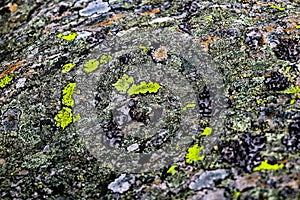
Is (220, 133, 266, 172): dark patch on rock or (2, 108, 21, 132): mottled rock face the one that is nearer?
(220, 133, 266, 172): dark patch on rock

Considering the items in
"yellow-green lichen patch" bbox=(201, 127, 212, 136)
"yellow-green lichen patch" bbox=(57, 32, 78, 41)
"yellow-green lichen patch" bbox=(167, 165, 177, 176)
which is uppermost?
"yellow-green lichen patch" bbox=(57, 32, 78, 41)

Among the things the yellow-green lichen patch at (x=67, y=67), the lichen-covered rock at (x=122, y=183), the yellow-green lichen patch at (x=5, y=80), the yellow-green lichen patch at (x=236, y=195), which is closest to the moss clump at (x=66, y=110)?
the yellow-green lichen patch at (x=67, y=67)

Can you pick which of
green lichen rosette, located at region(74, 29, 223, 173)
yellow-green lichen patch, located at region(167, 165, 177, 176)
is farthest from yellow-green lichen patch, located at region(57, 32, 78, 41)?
yellow-green lichen patch, located at region(167, 165, 177, 176)

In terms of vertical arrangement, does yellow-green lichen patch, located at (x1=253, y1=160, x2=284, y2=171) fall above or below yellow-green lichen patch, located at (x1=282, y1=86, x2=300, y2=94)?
above

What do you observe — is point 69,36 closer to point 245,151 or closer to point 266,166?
point 245,151

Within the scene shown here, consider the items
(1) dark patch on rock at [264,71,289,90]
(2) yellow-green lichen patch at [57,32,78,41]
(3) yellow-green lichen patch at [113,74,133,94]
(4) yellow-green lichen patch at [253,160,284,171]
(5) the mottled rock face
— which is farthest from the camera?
(2) yellow-green lichen patch at [57,32,78,41]

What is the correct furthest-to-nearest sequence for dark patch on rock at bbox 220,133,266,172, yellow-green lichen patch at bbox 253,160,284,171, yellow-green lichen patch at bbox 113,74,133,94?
yellow-green lichen patch at bbox 113,74,133,94 < dark patch on rock at bbox 220,133,266,172 < yellow-green lichen patch at bbox 253,160,284,171

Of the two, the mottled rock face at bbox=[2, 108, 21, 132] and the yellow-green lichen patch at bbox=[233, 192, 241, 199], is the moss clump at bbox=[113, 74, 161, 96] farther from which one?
the yellow-green lichen patch at bbox=[233, 192, 241, 199]
